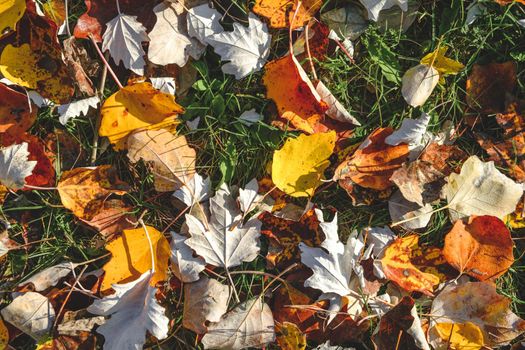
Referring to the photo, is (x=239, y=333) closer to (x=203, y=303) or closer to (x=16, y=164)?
(x=203, y=303)

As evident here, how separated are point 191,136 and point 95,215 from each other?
0.50 metres

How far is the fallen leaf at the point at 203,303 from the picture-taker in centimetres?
221

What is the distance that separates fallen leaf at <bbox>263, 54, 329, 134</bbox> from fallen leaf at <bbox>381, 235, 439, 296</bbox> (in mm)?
577

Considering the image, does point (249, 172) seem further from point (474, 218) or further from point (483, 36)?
point (483, 36)

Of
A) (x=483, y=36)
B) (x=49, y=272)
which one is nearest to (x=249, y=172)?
(x=49, y=272)

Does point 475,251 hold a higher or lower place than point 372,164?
lower

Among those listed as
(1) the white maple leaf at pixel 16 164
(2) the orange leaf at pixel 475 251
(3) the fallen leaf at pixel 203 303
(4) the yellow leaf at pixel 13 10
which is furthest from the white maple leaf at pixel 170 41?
(2) the orange leaf at pixel 475 251

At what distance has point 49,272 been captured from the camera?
2273 millimetres

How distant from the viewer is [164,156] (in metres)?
2.27

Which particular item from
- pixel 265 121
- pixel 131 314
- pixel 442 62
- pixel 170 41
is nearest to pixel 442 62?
pixel 442 62

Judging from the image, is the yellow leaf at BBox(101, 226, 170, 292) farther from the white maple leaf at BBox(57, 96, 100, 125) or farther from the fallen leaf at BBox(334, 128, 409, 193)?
the fallen leaf at BBox(334, 128, 409, 193)

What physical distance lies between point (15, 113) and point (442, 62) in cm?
174

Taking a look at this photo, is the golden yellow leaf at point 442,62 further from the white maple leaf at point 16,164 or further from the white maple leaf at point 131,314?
the white maple leaf at point 16,164

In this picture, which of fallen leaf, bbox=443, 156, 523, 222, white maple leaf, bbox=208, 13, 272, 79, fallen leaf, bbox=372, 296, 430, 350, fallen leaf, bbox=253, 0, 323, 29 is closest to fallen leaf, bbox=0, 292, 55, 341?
white maple leaf, bbox=208, 13, 272, 79
